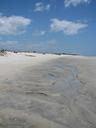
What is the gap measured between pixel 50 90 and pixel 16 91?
1.24 m

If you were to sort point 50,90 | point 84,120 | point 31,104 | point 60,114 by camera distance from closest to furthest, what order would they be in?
point 84,120 → point 60,114 → point 31,104 → point 50,90

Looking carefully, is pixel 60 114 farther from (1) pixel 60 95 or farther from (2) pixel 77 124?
(1) pixel 60 95

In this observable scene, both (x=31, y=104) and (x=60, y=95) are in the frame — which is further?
(x=60, y=95)

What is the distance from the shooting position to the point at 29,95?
822 centimetres

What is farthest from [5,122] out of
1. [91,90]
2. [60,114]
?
[91,90]

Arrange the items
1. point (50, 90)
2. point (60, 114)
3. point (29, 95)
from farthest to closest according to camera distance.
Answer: point (50, 90) < point (29, 95) < point (60, 114)

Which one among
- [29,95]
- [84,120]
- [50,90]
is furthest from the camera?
[50,90]

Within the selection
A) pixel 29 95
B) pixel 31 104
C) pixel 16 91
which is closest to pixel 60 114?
pixel 31 104

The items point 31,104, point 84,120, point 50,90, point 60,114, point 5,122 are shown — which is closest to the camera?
point 5,122

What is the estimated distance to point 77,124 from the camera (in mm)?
5559

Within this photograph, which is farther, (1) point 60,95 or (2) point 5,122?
(1) point 60,95

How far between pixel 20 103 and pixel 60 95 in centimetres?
176

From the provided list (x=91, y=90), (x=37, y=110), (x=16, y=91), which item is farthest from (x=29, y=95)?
(x=91, y=90)

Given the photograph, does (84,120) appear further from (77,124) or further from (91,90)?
(91,90)
